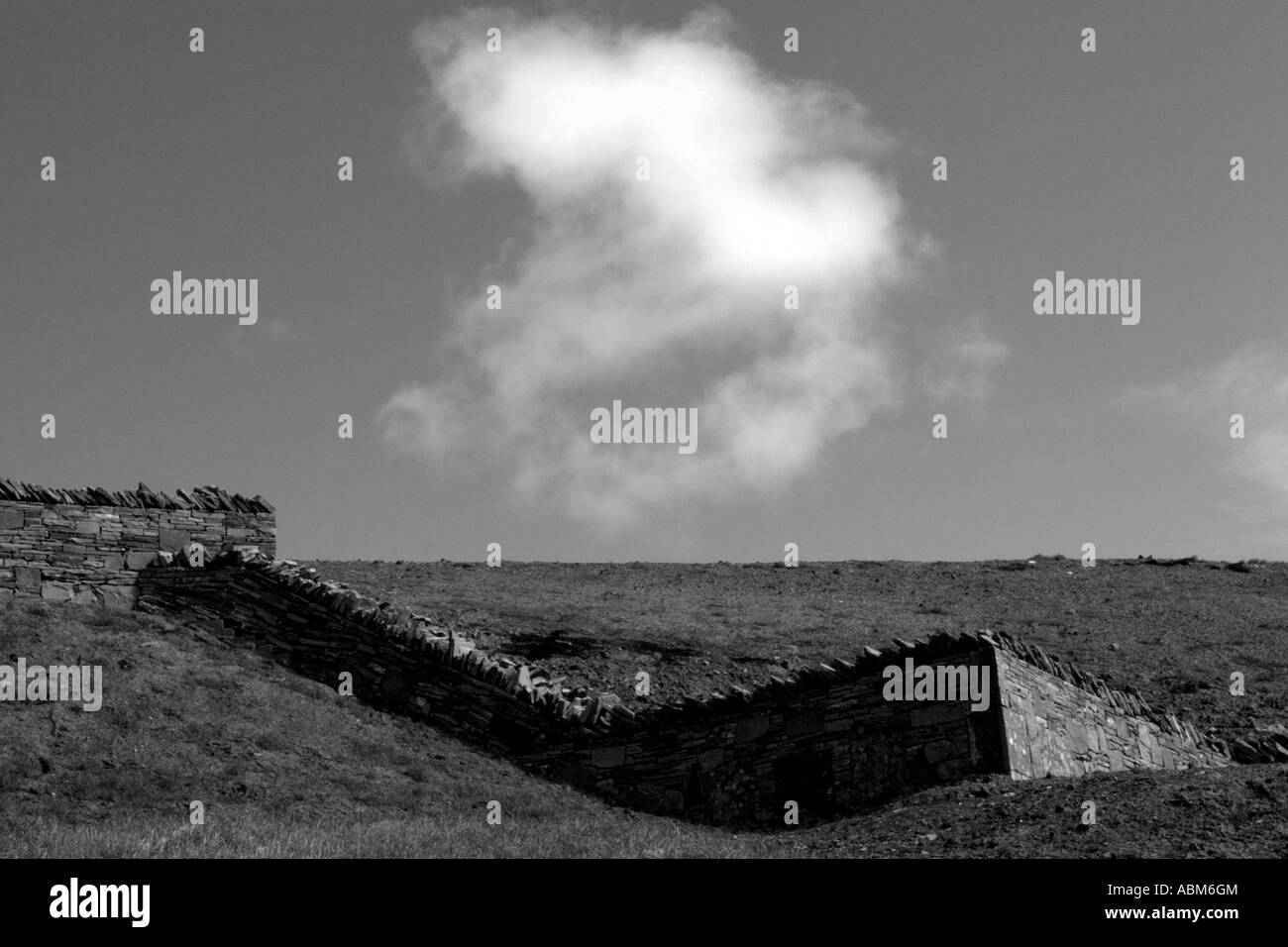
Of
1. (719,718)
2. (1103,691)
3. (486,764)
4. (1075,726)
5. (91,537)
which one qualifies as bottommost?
(486,764)

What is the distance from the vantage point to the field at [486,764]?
14594mm

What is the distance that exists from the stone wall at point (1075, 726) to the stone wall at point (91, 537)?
561 inches

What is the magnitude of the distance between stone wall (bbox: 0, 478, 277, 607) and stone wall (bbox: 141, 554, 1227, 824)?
2.62 m

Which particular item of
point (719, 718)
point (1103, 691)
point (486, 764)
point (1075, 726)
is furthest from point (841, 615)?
point (486, 764)

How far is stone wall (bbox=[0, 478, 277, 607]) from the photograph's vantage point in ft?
79.2


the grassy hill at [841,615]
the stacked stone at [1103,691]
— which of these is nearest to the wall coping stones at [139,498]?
the grassy hill at [841,615]

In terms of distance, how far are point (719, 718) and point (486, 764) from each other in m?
3.49

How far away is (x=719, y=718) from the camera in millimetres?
19797

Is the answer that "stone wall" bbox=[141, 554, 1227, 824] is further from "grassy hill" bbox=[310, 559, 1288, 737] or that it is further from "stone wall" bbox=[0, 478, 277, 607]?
"grassy hill" bbox=[310, 559, 1288, 737]

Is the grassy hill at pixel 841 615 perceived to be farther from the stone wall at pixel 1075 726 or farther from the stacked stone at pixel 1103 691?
the stone wall at pixel 1075 726

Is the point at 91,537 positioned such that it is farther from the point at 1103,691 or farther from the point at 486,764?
the point at 1103,691
